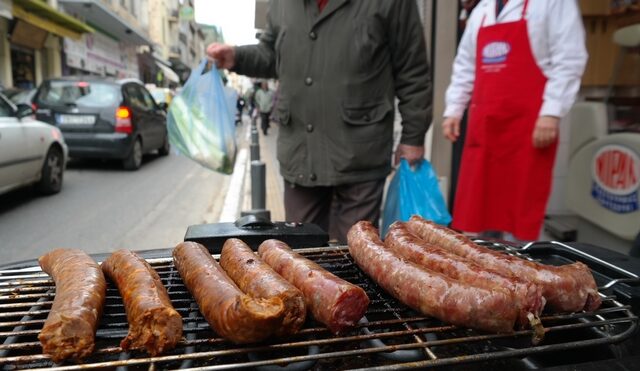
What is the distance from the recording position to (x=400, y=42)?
3.10m

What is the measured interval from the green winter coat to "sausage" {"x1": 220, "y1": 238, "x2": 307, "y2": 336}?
65.5 inches

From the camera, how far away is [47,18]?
19453 millimetres

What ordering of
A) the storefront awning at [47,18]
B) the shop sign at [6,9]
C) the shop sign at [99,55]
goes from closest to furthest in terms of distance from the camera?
the shop sign at [6,9], the storefront awning at [47,18], the shop sign at [99,55]

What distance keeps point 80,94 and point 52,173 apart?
2.76 m

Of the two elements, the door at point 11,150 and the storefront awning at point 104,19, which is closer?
the door at point 11,150

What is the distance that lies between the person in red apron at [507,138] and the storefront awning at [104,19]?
23303 millimetres

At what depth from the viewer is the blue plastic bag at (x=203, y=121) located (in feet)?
11.4

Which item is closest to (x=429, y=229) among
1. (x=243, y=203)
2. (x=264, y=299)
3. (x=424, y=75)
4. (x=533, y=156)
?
(x=264, y=299)

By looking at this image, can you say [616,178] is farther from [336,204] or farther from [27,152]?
[27,152]

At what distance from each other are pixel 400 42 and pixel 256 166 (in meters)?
2.68

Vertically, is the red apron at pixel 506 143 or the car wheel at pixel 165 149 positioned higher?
the red apron at pixel 506 143

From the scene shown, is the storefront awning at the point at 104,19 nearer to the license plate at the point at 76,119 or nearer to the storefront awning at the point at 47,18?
the storefront awning at the point at 47,18

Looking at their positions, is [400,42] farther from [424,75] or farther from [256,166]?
[256,166]

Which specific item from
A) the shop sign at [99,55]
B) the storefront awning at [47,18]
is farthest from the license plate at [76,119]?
the shop sign at [99,55]
